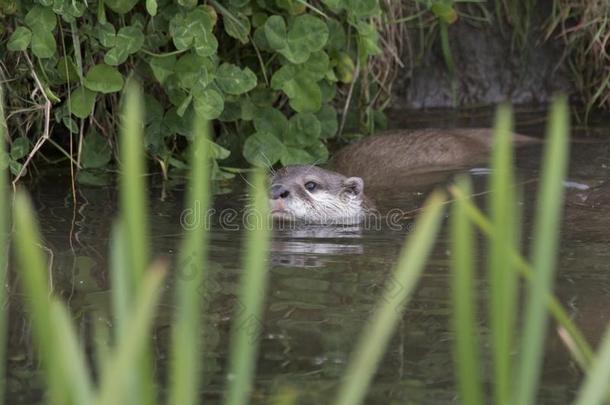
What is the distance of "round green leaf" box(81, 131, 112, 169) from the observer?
4242 mm

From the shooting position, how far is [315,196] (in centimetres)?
416

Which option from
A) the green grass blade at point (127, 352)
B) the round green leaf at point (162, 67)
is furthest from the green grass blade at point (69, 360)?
the round green leaf at point (162, 67)

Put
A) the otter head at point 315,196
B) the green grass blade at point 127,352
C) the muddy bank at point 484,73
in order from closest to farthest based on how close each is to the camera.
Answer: the green grass blade at point 127,352
the otter head at point 315,196
the muddy bank at point 484,73

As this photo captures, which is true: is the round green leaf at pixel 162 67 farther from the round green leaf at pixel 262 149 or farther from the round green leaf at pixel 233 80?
the round green leaf at pixel 262 149

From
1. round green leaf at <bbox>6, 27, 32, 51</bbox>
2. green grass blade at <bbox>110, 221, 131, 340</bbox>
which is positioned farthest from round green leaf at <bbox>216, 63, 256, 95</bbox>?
green grass blade at <bbox>110, 221, 131, 340</bbox>

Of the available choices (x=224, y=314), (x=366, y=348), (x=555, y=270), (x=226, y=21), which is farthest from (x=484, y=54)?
(x=366, y=348)

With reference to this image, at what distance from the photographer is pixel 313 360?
2.51 metres

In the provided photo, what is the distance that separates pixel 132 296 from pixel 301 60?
121 inches

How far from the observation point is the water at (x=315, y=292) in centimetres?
240

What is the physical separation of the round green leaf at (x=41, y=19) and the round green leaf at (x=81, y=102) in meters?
0.29

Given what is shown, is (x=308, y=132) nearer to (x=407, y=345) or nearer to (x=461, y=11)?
(x=461, y=11)

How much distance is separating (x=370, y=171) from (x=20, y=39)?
1639 mm

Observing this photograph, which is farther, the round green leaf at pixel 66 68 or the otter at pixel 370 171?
the otter at pixel 370 171

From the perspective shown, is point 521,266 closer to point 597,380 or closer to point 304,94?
point 597,380
